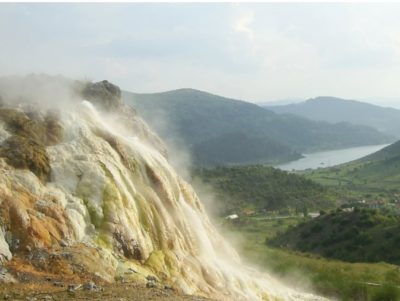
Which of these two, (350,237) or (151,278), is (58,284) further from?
(350,237)

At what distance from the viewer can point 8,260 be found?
2459 cm

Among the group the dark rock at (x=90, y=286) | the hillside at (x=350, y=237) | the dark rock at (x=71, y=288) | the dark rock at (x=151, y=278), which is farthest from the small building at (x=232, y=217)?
the dark rock at (x=71, y=288)

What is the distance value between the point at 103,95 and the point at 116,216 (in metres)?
21.8

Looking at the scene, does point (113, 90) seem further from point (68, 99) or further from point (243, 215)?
point (243, 215)

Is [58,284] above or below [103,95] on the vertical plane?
below

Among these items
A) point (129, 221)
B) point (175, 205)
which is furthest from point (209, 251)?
point (129, 221)

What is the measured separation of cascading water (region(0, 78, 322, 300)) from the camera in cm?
2738

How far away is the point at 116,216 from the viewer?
31469mm

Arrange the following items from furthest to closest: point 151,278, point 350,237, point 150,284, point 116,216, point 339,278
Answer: point 350,237 → point 339,278 → point 116,216 → point 151,278 → point 150,284

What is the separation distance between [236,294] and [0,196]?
17186mm

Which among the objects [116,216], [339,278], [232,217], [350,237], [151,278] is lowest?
[232,217]

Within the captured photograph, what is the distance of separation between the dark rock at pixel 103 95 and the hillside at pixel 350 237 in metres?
53.5

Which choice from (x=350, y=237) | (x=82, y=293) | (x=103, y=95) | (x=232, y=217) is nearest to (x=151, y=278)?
(x=82, y=293)

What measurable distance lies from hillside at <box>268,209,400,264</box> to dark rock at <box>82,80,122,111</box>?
5351cm
